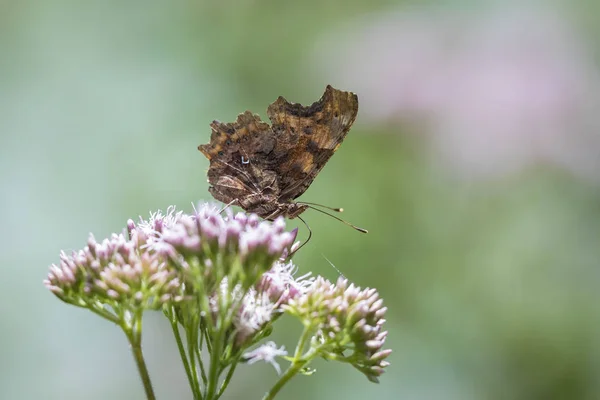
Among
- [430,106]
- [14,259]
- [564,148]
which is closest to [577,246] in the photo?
[564,148]

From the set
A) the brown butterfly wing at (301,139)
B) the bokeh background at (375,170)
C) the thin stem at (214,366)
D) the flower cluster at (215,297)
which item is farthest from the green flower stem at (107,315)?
the bokeh background at (375,170)

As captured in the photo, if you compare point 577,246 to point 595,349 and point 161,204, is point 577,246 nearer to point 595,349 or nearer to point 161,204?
point 595,349

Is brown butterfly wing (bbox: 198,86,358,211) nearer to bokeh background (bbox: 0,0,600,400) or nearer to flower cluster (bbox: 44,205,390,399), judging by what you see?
flower cluster (bbox: 44,205,390,399)

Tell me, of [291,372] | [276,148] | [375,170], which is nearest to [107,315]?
[291,372]

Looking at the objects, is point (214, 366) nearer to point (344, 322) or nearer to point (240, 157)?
point (344, 322)

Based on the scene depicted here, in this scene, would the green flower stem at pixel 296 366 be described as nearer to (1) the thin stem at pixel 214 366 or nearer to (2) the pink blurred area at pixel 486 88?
(1) the thin stem at pixel 214 366

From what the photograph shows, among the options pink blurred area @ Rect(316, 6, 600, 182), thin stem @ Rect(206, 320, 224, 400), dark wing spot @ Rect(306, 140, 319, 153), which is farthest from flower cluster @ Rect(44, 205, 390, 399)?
pink blurred area @ Rect(316, 6, 600, 182)
